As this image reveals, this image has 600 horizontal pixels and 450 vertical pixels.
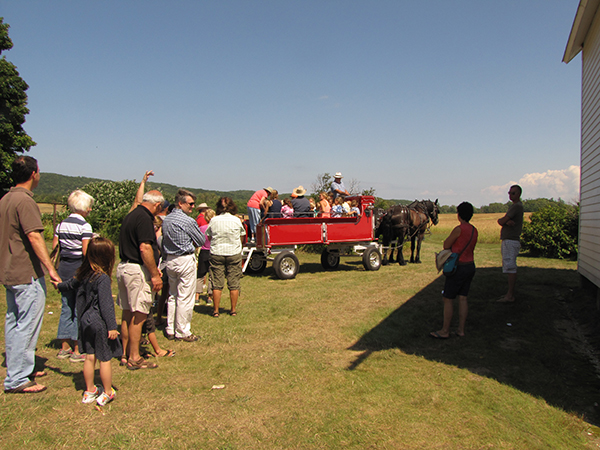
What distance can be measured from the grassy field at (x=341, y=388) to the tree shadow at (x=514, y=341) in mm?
25

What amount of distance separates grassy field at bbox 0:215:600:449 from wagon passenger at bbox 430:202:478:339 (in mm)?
272

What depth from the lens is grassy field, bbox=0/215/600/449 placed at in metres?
2.98

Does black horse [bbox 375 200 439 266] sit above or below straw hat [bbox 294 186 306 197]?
below

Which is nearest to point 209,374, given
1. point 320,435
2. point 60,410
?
point 60,410

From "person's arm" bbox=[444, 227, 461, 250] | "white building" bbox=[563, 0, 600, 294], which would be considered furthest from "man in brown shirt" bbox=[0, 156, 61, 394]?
"white building" bbox=[563, 0, 600, 294]

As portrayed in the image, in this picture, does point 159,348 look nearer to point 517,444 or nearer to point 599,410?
point 517,444

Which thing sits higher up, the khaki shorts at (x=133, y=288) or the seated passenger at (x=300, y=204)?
the seated passenger at (x=300, y=204)

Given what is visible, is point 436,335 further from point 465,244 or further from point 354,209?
point 354,209

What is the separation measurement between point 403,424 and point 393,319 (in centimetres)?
316

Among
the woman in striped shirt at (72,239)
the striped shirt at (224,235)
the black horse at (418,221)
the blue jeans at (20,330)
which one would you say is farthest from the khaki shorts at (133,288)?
the black horse at (418,221)

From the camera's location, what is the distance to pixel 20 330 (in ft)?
11.7

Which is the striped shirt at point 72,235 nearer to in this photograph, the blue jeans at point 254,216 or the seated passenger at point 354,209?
the blue jeans at point 254,216

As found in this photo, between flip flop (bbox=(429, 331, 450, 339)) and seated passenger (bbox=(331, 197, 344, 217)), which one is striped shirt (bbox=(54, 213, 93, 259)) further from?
seated passenger (bbox=(331, 197, 344, 217))

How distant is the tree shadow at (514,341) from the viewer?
4.00m
